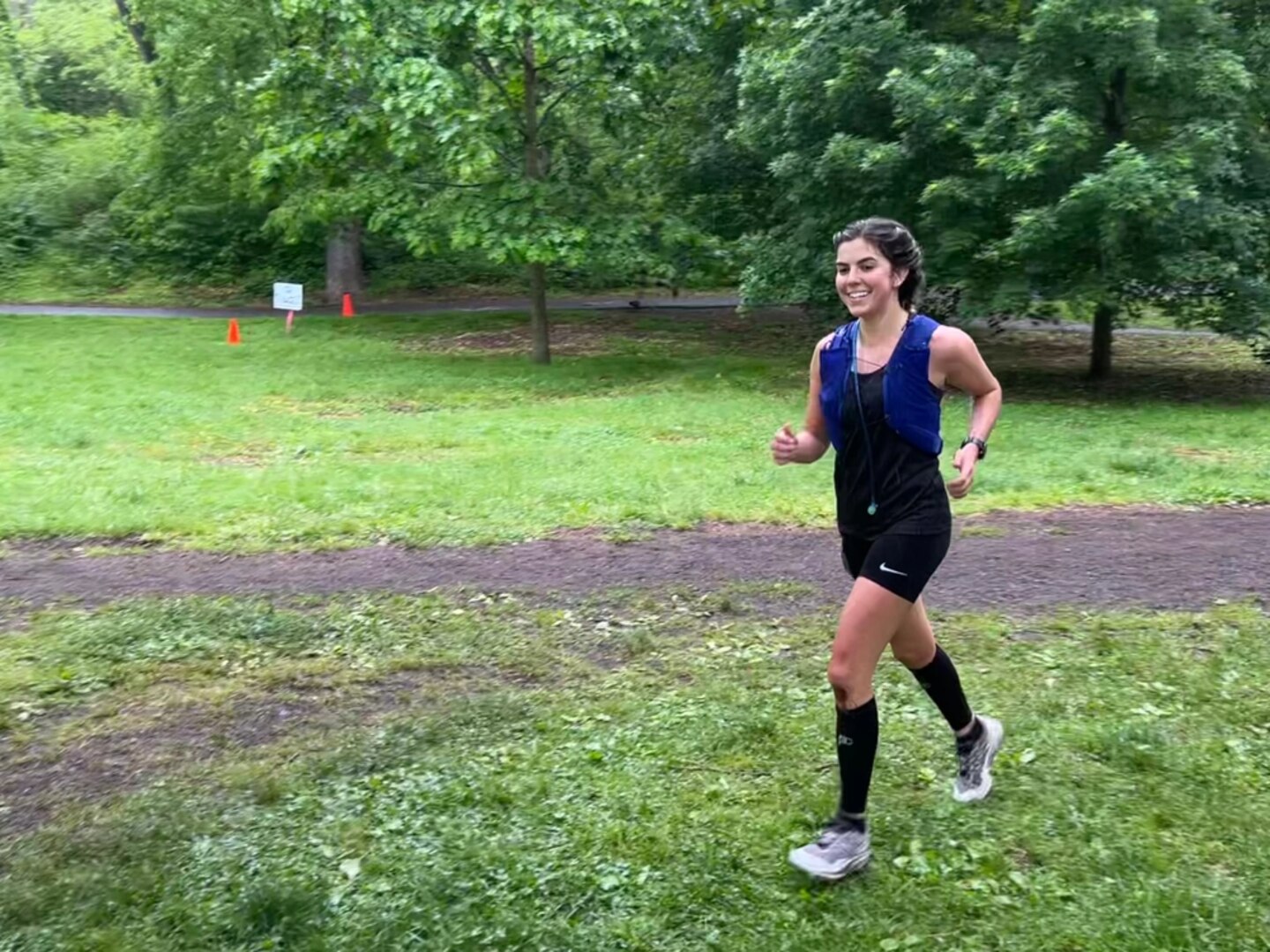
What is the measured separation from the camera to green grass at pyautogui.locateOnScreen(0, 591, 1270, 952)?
3.28 m

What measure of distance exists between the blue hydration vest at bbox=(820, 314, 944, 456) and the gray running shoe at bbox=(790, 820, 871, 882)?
1.08 metres

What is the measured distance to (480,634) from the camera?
5824mm

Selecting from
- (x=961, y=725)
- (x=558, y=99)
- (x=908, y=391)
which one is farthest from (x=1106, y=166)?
(x=908, y=391)

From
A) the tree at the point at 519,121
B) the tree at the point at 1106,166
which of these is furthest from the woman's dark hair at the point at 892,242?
the tree at the point at 519,121

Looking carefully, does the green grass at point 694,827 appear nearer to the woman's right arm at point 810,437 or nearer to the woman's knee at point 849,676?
the woman's knee at point 849,676

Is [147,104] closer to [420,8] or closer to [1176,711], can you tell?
[420,8]

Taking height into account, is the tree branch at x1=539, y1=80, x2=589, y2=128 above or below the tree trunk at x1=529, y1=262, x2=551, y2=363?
above

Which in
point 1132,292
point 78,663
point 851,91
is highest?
point 851,91

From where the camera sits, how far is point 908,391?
346cm

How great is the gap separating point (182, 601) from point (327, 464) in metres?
4.06

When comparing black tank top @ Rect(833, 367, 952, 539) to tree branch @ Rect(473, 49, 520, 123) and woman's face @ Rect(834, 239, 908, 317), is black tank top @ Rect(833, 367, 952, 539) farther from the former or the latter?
tree branch @ Rect(473, 49, 520, 123)

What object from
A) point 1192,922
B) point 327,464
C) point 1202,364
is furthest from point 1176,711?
point 1202,364

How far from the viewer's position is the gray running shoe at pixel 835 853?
3494 mm

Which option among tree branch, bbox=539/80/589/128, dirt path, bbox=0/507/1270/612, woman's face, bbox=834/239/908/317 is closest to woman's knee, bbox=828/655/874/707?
woman's face, bbox=834/239/908/317
